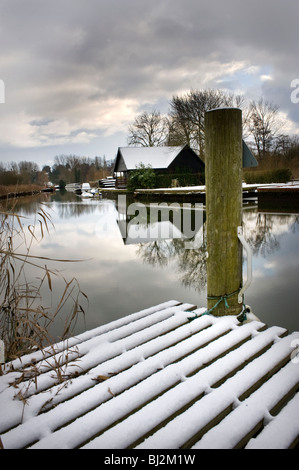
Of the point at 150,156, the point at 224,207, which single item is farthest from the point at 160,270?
the point at 150,156

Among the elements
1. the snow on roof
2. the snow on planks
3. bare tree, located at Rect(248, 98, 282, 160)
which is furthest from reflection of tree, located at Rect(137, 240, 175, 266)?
bare tree, located at Rect(248, 98, 282, 160)

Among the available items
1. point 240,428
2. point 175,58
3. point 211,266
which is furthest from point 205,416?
point 175,58

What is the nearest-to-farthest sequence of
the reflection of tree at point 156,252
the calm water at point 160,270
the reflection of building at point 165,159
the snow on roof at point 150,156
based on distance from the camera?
the calm water at point 160,270 < the reflection of tree at point 156,252 < the reflection of building at point 165,159 < the snow on roof at point 150,156

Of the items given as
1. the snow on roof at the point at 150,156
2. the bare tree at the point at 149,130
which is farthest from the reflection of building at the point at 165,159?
the bare tree at the point at 149,130

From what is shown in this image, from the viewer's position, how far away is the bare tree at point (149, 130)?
142 feet

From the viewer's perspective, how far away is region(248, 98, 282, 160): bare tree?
3800 centimetres

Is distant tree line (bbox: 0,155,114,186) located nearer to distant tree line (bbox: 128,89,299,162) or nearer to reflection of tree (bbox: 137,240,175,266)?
distant tree line (bbox: 128,89,299,162)

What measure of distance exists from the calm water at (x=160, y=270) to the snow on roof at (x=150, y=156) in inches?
925

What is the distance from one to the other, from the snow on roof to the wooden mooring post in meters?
30.9

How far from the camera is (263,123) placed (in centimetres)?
3862

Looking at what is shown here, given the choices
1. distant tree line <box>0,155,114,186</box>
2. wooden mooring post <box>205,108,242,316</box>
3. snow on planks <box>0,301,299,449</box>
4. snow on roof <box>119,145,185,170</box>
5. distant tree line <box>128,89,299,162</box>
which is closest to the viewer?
snow on planks <box>0,301,299,449</box>

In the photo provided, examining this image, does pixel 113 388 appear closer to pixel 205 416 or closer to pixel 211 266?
pixel 205 416

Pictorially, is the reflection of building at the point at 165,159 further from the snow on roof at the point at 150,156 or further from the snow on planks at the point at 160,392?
the snow on planks at the point at 160,392
